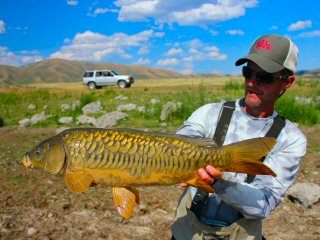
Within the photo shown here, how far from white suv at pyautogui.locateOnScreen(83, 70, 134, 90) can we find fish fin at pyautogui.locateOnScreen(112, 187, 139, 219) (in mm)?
32624

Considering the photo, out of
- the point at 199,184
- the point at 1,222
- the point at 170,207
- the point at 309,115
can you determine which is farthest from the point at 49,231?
the point at 309,115

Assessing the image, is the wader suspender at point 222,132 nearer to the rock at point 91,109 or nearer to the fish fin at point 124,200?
the fish fin at point 124,200

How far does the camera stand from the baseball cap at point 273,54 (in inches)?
109

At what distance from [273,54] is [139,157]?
3.93ft

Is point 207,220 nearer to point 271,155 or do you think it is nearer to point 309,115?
point 271,155

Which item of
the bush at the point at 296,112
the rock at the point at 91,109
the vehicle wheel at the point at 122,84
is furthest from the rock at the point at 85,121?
the vehicle wheel at the point at 122,84

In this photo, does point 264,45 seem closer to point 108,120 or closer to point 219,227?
point 219,227

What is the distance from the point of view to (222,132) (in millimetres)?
2812

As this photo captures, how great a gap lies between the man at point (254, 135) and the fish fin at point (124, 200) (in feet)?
1.69

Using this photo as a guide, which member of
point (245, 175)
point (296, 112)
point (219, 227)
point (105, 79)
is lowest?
point (219, 227)

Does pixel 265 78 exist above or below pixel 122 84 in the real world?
above

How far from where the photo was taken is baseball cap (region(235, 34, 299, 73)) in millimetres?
2773

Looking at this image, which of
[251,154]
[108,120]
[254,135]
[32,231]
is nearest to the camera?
[251,154]

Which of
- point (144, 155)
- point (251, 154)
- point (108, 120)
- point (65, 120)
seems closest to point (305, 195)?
point (251, 154)
